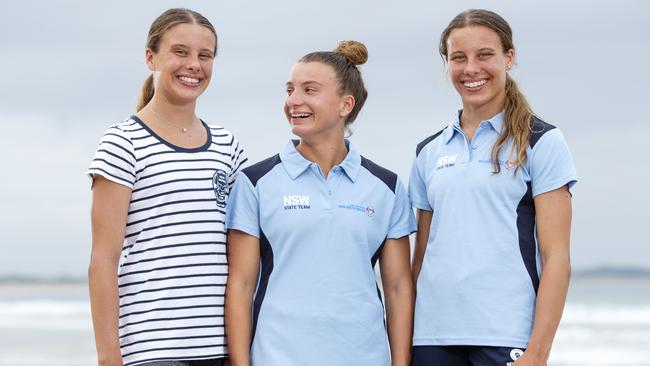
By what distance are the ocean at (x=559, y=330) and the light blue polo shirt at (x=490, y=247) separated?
28.5 feet

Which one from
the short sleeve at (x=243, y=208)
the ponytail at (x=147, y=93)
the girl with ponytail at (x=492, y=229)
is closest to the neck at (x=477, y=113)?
the girl with ponytail at (x=492, y=229)

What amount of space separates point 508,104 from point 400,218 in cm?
64

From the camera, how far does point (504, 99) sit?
4000 millimetres

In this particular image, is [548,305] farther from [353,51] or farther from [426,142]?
[353,51]

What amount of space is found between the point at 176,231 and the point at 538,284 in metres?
1.40

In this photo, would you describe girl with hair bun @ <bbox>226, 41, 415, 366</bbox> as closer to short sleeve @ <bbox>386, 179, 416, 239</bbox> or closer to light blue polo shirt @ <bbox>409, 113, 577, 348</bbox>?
short sleeve @ <bbox>386, 179, 416, 239</bbox>

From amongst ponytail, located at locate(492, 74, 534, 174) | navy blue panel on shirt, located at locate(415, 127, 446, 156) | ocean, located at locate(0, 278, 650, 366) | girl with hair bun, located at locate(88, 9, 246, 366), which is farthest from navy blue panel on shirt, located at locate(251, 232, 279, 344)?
ocean, located at locate(0, 278, 650, 366)

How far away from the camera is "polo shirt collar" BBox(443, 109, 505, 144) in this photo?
395 centimetres

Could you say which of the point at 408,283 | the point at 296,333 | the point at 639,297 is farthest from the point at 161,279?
the point at 639,297

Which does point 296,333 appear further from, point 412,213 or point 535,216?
point 535,216

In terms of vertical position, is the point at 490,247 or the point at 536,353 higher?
the point at 490,247

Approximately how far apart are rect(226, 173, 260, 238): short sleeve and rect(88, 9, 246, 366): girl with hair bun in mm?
41

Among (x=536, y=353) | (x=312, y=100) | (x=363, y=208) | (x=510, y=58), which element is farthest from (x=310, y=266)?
(x=510, y=58)

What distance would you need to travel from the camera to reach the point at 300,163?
12.9 ft
